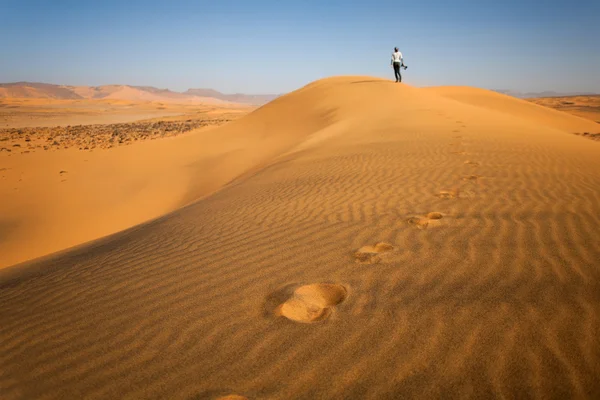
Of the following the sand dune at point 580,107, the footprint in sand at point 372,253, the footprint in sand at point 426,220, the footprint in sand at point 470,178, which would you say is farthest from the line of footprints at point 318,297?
the sand dune at point 580,107

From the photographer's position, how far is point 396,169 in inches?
234

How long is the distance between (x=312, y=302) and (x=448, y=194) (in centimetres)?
281

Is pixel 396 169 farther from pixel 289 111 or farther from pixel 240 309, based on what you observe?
pixel 289 111

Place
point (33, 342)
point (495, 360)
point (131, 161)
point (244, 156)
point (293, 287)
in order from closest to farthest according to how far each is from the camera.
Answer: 1. point (495, 360)
2. point (33, 342)
3. point (293, 287)
4. point (244, 156)
5. point (131, 161)

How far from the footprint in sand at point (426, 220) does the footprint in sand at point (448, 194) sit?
68cm

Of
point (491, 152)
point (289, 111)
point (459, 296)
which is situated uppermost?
point (289, 111)

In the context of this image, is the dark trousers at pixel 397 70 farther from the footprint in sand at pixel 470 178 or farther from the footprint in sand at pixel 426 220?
the footprint in sand at pixel 426 220

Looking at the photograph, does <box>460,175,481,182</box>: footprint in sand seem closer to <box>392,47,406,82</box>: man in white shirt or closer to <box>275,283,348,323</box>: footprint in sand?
<box>275,283,348,323</box>: footprint in sand

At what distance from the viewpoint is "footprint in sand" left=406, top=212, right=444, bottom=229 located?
3343 mm

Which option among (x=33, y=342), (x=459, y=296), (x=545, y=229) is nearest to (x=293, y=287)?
(x=459, y=296)

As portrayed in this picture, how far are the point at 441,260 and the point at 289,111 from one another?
55.1 ft

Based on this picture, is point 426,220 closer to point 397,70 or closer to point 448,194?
point 448,194

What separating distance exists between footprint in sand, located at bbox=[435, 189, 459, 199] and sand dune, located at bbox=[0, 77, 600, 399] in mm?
34

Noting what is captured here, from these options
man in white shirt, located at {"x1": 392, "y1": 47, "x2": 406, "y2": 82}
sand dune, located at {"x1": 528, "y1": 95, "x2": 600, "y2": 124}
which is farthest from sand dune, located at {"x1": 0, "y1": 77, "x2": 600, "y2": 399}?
sand dune, located at {"x1": 528, "y1": 95, "x2": 600, "y2": 124}
